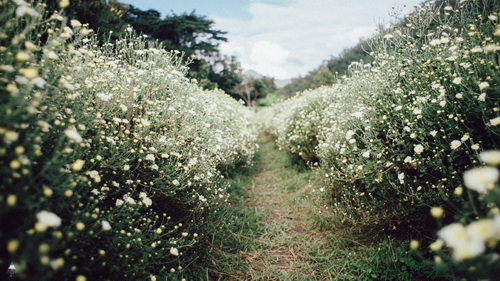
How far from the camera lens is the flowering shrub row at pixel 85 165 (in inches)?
54.6

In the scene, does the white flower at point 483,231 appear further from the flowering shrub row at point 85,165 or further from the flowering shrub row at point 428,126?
the flowering shrub row at point 85,165

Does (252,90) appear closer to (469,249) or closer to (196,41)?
(196,41)

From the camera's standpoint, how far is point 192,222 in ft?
9.80

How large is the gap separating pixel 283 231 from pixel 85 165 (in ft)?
9.22

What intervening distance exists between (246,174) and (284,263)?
12.1 ft

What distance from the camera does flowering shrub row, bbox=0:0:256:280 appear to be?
1388 mm

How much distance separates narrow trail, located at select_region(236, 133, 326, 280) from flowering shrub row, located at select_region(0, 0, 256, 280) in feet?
2.91

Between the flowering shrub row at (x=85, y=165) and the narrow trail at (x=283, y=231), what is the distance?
888 mm

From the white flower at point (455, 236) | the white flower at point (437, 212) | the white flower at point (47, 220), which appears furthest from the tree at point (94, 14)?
the white flower at point (455, 236)

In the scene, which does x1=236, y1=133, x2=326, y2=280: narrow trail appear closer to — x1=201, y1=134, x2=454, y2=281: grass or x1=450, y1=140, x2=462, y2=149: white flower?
x1=201, y1=134, x2=454, y2=281: grass

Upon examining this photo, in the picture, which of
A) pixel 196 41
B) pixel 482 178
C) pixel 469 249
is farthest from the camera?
pixel 196 41

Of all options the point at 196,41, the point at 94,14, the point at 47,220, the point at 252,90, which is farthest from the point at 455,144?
the point at 252,90

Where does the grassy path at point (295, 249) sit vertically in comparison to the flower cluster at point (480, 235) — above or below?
below

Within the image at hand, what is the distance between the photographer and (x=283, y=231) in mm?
3822
